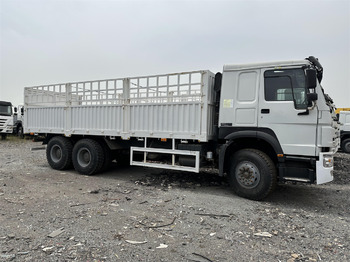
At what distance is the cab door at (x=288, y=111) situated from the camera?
15.4ft

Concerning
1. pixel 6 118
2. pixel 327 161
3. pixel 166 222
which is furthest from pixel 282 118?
pixel 6 118

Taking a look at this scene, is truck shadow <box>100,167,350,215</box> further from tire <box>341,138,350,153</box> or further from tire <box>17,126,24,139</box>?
tire <box>17,126,24,139</box>

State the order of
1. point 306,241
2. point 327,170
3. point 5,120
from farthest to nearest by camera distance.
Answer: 1. point 5,120
2. point 327,170
3. point 306,241

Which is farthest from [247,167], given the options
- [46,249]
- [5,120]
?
[5,120]

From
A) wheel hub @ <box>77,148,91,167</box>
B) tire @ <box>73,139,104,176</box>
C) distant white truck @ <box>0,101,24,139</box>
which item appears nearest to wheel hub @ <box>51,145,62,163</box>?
tire @ <box>73,139,104,176</box>

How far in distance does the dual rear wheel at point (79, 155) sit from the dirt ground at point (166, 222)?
74cm

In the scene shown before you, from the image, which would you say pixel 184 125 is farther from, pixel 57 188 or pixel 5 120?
pixel 5 120

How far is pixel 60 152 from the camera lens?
804 cm

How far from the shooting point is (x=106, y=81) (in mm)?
6996

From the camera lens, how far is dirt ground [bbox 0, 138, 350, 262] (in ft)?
9.99

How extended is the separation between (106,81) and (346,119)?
521 inches

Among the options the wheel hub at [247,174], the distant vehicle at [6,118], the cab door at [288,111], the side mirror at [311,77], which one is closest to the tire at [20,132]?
the distant vehicle at [6,118]

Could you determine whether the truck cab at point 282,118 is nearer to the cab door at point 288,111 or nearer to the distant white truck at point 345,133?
the cab door at point 288,111

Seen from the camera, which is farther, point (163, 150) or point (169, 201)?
point (163, 150)
